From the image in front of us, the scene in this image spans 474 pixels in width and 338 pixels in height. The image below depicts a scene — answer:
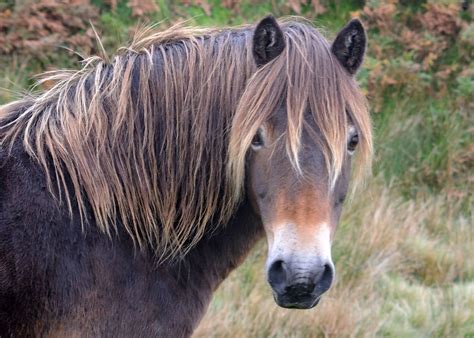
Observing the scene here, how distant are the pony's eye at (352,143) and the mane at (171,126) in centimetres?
4

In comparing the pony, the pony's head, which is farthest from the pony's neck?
the pony's head

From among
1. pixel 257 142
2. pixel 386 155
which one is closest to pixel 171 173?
pixel 257 142

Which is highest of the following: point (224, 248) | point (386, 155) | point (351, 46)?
point (351, 46)

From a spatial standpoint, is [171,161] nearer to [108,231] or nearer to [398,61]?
[108,231]

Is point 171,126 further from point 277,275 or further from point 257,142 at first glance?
point 277,275

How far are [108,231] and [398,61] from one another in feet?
13.8

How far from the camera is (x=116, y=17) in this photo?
641cm

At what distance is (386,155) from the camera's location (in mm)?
6266

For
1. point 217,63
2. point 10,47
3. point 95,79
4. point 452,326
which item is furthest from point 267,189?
point 10,47

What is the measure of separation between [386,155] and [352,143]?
3.33m

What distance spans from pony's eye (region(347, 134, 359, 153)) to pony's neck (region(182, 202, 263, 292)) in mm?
506

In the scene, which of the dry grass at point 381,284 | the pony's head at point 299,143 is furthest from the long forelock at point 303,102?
the dry grass at point 381,284

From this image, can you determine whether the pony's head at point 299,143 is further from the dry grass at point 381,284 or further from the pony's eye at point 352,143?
the dry grass at point 381,284

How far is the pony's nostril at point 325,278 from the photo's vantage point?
2.68 metres
